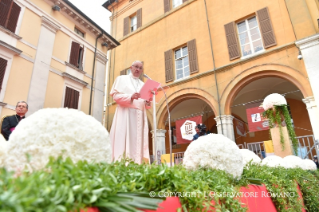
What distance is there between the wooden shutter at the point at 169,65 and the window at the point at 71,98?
4.97 meters

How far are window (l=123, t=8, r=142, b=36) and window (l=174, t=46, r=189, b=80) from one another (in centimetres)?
442

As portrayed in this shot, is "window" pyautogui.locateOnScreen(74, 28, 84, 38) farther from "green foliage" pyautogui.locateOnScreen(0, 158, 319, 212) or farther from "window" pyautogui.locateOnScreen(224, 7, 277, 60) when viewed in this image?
"green foliage" pyautogui.locateOnScreen(0, 158, 319, 212)

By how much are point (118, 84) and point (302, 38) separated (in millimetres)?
8356

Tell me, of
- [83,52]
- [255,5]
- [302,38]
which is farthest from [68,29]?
[302,38]

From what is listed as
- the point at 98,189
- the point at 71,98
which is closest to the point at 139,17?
the point at 71,98

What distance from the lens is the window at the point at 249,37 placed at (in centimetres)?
953

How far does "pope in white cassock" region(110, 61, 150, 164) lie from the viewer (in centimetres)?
255

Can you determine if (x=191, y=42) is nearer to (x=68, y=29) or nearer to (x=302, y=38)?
(x=302, y=38)

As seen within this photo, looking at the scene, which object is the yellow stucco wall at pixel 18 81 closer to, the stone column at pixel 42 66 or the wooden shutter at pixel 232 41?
the stone column at pixel 42 66

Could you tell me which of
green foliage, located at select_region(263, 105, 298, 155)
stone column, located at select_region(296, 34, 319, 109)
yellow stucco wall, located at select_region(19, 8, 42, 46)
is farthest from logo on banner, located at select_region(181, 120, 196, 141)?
yellow stucco wall, located at select_region(19, 8, 42, 46)

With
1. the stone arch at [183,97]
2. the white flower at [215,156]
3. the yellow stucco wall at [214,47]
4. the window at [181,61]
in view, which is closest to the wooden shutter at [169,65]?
the window at [181,61]

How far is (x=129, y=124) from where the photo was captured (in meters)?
2.69

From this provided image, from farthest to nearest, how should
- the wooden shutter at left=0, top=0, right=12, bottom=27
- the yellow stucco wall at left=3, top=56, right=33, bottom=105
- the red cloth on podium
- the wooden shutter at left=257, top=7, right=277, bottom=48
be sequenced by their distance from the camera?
the wooden shutter at left=257, top=7, right=277, bottom=48 → the wooden shutter at left=0, top=0, right=12, bottom=27 → the yellow stucco wall at left=3, top=56, right=33, bottom=105 → the red cloth on podium

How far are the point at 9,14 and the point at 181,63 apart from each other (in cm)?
821
